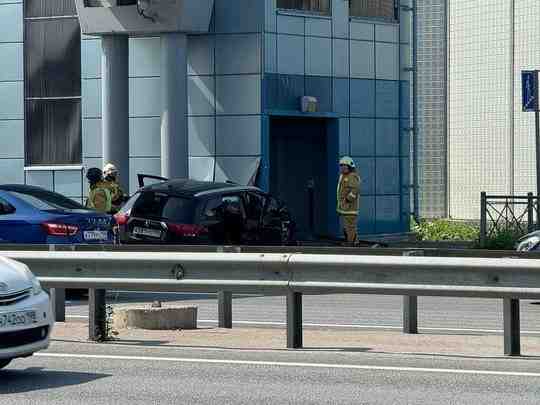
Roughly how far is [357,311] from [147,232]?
14.7 feet

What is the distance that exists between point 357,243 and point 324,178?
7052 millimetres

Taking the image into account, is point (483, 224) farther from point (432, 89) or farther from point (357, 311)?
point (357, 311)

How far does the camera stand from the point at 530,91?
88.5ft

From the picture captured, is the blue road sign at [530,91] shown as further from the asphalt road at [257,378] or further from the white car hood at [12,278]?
the white car hood at [12,278]

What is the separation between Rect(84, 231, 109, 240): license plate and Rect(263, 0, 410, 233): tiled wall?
36.8 ft

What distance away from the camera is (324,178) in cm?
3253

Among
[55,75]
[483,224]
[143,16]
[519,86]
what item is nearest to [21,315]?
[143,16]

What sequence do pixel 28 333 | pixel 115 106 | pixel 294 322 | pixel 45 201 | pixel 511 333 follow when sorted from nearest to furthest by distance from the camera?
pixel 28 333, pixel 511 333, pixel 294 322, pixel 45 201, pixel 115 106

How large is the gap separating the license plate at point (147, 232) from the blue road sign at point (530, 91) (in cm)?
822

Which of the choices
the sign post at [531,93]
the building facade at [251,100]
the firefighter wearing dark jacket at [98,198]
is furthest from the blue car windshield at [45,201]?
the building facade at [251,100]

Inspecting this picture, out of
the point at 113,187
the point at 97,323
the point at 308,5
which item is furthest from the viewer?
the point at 308,5

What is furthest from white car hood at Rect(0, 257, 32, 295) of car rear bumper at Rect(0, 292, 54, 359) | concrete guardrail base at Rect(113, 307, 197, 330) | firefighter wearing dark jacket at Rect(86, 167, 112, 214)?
firefighter wearing dark jacket at Rect(86, 167, 112, 214)

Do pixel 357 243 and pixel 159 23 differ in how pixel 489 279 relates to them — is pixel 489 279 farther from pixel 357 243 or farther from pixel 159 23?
pixel 159 23

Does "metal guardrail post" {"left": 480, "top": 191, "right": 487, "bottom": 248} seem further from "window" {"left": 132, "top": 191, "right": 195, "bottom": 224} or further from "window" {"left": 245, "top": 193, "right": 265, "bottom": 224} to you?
"window" {"left": 132, "top": 191, "right": 195, "bottom": 224}
